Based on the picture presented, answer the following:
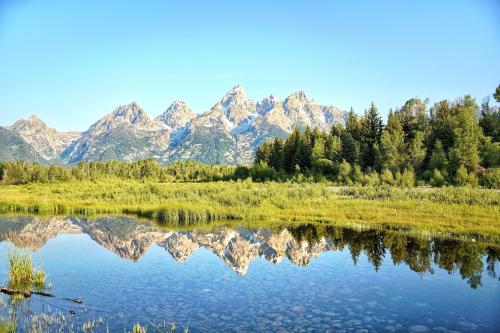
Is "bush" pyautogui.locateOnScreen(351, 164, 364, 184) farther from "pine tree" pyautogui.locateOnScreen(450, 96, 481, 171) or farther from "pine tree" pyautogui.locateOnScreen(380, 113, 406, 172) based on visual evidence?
"pine tree" pyautogui.locateOnScreen(450, 96, 481, 171)

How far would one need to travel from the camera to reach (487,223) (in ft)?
108

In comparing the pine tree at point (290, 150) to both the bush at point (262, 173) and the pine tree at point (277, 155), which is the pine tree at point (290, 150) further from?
the bush at point (262, 173)

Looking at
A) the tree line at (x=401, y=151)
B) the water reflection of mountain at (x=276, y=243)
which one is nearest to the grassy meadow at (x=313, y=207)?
the water reflection of mountain at (x=276, y=243)

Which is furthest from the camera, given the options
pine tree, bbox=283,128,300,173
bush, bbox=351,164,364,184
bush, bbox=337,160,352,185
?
pine tree, bbox=283,128,300,173

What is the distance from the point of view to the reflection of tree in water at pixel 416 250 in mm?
23688

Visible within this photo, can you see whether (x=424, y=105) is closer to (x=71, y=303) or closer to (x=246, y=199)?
(x=246, y=199)

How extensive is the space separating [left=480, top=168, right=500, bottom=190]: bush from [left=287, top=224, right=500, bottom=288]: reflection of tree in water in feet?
104

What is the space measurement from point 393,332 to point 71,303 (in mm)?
12844

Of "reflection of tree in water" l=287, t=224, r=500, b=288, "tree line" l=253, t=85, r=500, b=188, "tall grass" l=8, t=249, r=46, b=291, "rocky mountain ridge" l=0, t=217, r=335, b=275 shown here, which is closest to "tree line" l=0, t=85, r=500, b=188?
"tree line" l=253, t=85, r=500, b=188

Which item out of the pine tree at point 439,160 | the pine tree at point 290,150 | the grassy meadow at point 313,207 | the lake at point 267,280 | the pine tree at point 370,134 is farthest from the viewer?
the pine tree at point 290,150

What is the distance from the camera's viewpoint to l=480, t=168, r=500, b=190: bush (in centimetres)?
5700

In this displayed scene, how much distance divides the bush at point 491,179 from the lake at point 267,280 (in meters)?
31.8

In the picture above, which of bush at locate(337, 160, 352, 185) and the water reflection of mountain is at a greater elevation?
bush at locate(337, 160, 352, 185)

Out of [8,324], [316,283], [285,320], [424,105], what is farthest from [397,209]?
[424,105]
